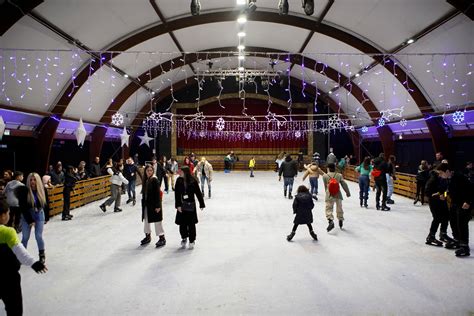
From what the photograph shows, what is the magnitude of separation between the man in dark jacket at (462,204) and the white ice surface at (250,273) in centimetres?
23

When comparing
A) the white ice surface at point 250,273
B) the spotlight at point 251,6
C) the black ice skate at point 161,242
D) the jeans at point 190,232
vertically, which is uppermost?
the spotlight at point 251,6

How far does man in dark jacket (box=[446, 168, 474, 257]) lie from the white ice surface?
0.23 meters

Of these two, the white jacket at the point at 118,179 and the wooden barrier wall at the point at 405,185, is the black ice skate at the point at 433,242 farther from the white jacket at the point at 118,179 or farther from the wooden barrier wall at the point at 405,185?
the white jacket at the point at 118,179

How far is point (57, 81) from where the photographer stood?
12.7 m

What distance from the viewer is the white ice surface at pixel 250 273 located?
3.54 m

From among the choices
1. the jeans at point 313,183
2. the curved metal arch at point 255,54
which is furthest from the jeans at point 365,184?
the curved metal arch at point 255,54

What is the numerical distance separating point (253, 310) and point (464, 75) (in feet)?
37.5

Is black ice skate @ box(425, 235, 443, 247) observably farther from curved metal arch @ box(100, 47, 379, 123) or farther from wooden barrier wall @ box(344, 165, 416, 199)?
curved metal arch @ box(100, 47, 379, 123)

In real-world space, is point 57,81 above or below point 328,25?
below

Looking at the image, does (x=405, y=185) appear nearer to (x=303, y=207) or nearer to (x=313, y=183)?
(x=313, y=183)

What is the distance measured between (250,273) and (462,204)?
3244 millimetres

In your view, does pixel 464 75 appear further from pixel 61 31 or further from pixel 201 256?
pixel 61 31

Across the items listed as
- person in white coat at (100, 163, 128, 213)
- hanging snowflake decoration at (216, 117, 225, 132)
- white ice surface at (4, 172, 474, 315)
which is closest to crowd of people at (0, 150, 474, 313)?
white ice surface at (4, 172, 474, 315)

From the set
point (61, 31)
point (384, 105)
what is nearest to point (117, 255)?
point (61, 31)
